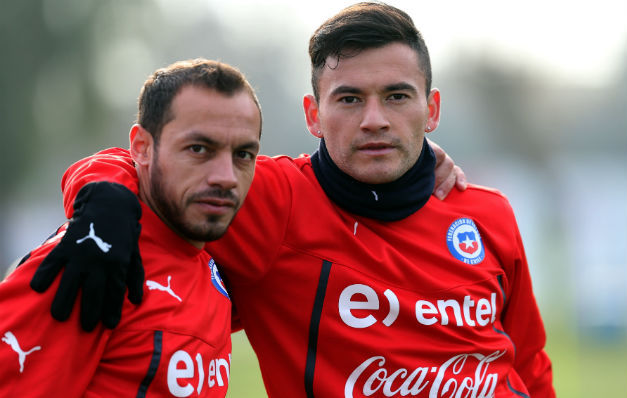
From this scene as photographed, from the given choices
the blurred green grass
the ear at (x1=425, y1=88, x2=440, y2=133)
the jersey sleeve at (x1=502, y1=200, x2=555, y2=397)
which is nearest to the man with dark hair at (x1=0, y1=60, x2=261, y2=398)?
the ear at (x1=425, y1=88, x2=440, y2=133)

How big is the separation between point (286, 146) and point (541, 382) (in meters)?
32.3

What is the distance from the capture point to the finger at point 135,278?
2463mm

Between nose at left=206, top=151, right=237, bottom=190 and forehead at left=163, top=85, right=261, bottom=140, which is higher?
forehead at left=163, top=85, right=261, bottom=140

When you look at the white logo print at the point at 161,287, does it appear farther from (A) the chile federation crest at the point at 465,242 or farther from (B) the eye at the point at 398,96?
(A) the chile federation crest at the point at 465,242

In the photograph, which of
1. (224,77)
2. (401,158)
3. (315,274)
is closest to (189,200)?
(224,77)

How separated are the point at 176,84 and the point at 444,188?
1469 mm

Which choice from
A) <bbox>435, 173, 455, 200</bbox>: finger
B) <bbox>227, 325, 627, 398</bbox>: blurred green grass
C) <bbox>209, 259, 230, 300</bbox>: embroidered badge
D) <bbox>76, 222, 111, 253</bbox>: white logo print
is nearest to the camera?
<bbox>76, 222, 111, 253</bbox>: white logo print

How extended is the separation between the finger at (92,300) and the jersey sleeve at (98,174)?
423mm

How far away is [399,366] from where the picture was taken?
3168mm

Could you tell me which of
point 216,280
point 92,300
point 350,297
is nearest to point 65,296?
point 92,300

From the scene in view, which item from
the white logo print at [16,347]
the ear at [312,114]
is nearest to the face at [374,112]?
the ear at [312,114]

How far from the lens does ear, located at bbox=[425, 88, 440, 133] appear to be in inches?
138

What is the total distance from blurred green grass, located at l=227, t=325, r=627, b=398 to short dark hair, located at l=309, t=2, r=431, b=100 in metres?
6.92

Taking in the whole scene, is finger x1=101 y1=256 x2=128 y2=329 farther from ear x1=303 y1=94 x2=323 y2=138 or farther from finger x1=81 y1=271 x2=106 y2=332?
ear x1=303 y1=94 x2=323 y2=138
